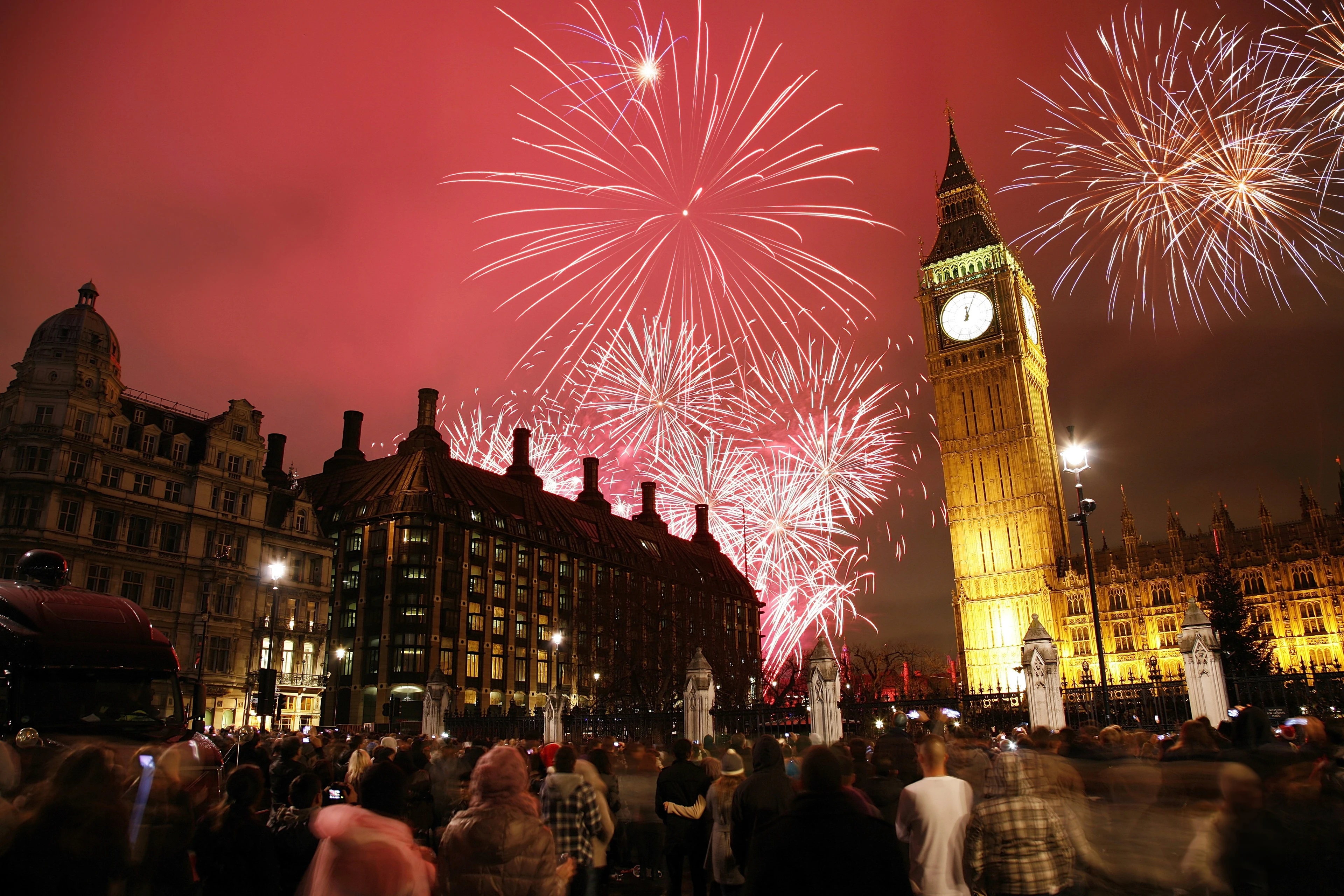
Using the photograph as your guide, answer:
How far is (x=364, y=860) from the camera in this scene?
13.9 feet

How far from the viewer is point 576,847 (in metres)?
7.17

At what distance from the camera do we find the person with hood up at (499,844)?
184 inches

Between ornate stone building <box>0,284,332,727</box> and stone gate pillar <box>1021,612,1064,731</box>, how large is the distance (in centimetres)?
3044

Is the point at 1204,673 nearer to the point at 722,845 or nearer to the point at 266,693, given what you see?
the point at 722,845

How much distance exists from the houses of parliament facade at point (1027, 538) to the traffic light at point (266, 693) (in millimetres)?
71737

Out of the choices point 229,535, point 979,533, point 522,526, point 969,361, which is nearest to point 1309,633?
point 979,533

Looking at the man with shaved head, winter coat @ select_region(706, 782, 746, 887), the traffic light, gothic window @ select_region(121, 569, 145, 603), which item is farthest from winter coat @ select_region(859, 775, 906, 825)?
gothic window @ select_region(121, 569, 145, 603)

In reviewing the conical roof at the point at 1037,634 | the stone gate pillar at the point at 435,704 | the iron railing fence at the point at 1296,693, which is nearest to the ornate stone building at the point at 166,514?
the stone gate pillar at the point at 435,704

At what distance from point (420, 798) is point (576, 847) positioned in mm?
4083

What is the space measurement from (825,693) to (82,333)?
4377cm

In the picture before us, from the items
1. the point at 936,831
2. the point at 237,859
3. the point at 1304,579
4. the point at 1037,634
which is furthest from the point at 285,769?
the point at 1304,579

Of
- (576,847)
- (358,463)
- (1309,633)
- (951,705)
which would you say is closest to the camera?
(576,847)

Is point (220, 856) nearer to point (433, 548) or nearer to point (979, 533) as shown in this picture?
point (433, 548)

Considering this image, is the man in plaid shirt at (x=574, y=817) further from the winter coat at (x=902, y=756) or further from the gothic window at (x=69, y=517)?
the gothic window at (x=69, y=517)
